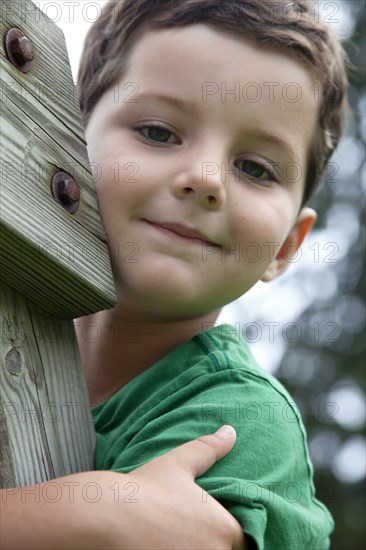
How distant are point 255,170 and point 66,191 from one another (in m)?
0.62

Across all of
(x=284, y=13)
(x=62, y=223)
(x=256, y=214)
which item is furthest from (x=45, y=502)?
(x=284, y=13)

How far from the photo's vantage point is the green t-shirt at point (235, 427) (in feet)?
5.55

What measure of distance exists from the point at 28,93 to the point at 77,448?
752 millimetres

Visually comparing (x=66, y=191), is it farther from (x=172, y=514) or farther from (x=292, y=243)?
(x=292, y=243)

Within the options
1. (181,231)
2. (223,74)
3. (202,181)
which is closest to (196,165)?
(202,181)

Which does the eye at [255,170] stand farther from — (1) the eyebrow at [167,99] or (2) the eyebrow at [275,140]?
(1) the eyebrow at [167,99]

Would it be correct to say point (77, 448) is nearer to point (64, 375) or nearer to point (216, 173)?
point (64, 375)

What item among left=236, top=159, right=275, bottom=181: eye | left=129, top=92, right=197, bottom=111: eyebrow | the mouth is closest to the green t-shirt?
the mouth

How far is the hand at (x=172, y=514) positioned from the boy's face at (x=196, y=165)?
0.52 metres

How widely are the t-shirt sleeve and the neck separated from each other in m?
0.39

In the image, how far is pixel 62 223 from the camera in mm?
1698

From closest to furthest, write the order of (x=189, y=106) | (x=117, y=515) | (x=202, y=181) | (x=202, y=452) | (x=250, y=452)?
(x=117, y=515)
(x=202, y=452)
(x=250, y=452)
(x=202, y=181)
(x=189, y=106)

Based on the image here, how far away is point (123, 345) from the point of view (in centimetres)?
241

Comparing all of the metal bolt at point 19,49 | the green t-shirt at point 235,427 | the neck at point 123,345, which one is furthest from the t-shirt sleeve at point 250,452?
the metal bolt at point 19,49
